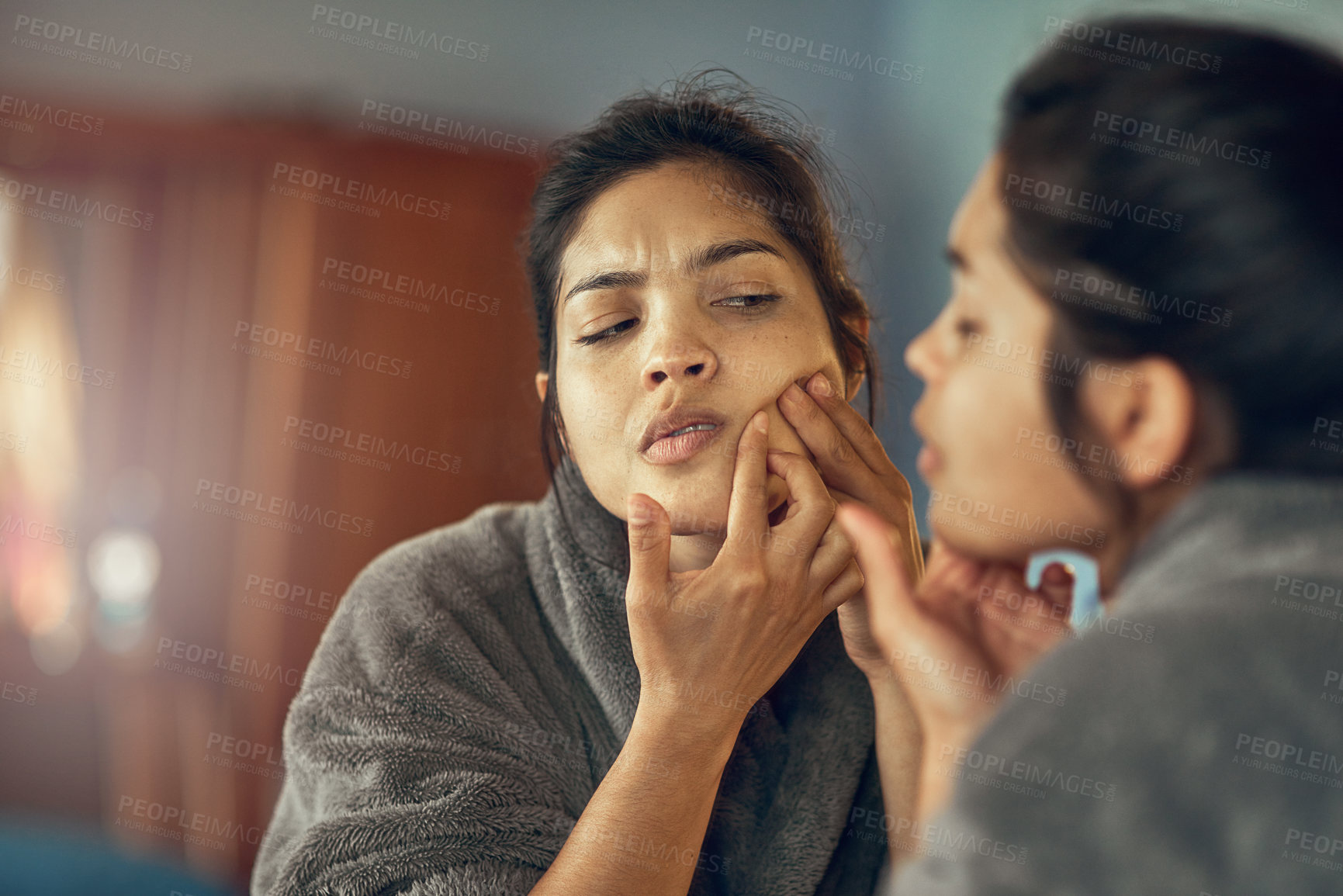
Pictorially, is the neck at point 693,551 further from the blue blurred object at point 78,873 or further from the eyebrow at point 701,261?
the blue blurred object at point 78,873

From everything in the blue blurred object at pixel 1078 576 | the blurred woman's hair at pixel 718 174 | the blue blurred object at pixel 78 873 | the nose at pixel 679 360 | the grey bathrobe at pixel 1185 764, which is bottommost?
the blue blurred object at pixel 78 873

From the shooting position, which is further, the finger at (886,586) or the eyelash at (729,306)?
the eyelash at (729,306)

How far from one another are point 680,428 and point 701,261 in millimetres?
107

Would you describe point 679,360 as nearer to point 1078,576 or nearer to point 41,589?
point 1078,576

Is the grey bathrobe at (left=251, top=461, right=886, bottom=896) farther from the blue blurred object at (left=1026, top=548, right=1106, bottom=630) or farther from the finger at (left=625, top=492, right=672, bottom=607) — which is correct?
the blue blurred object at (left=1026, top=548, right=1106, bottom=630)

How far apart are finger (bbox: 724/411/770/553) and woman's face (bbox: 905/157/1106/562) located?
0.13m

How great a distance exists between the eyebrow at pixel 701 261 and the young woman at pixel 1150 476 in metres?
0.17

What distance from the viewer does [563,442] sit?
660mm

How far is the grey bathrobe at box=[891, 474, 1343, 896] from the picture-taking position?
31 centimetres

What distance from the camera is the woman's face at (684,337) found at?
0.55m

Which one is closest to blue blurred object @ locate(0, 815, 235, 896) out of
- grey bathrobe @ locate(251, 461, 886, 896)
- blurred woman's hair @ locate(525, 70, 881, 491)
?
grey bathrobe @ locate(251, 461, 886, 896)

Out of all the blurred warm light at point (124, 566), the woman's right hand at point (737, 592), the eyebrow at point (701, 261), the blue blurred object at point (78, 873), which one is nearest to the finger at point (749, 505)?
the woman's right hand at point (737, 592)

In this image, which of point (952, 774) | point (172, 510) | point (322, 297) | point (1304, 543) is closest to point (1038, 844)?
point (952, 774)

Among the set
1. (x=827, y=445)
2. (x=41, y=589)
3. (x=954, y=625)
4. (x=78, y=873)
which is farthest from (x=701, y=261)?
(x=41, y=589)
